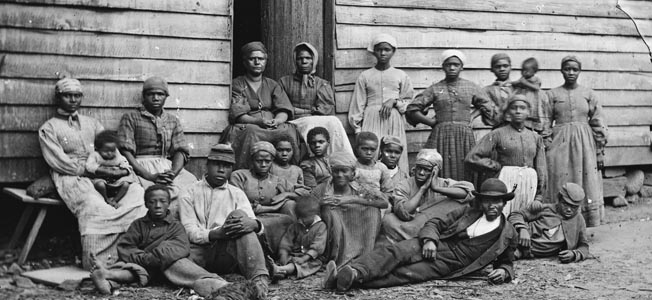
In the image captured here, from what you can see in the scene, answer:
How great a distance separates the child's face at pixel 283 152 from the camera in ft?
25.6

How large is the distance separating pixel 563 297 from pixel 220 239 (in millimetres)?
2604

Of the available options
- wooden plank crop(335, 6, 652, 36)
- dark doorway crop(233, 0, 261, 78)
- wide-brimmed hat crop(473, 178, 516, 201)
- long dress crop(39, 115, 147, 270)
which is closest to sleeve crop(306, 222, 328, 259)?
wide-brimmed hat crop(473, 178, 516, 201)

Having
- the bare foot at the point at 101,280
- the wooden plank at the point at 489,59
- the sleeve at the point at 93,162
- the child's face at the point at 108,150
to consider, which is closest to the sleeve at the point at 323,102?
the wooden plank at the point at 489,59

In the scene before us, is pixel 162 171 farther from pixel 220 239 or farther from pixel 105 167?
pixel 220 239

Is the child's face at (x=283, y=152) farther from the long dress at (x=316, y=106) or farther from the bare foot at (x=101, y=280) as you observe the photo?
the bare foot at (x=101, y=280)

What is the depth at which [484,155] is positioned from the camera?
26.9ft

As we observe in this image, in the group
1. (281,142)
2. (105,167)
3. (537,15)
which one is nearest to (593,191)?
(537,15)

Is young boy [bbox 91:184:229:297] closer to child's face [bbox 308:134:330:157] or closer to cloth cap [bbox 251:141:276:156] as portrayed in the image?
cloth cap [bbox 251:141:276:156]

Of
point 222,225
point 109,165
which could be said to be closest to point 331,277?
point 222,225

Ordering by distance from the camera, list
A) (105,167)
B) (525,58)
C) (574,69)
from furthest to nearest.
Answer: (525,58) < (574,69) < (105,167)

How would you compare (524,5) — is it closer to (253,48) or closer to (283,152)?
(253,48)

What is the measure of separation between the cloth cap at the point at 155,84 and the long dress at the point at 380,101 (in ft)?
6.65

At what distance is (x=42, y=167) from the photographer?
766cm

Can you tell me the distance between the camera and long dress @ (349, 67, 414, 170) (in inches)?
344
